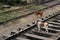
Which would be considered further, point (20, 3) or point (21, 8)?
point (20, 3)

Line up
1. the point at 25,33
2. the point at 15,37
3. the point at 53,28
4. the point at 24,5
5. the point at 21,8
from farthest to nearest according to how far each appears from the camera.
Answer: the point at 24,5, the point at 21,8, the point at 53,28, the point at 25,33, the point at 15,37

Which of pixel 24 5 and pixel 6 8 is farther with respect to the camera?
pixel 24 5

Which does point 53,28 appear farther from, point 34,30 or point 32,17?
point 32,17

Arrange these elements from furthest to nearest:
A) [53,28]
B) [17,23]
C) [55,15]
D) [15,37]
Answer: [55,15] < [17,23] < [53,28] < [15,37]

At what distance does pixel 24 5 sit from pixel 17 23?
6039mm

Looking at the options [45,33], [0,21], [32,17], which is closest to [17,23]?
[0,21]

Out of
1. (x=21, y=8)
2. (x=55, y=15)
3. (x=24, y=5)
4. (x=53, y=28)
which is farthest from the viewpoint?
(x=24, y=5)

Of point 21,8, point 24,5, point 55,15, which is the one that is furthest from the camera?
point 24,5

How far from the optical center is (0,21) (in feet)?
36.5

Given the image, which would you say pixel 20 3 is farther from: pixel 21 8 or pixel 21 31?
pixel 21 31

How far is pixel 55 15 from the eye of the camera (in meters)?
12.1

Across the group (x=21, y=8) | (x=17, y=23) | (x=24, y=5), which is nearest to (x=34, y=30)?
(x=17, y=23)

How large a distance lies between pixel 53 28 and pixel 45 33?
0.96m

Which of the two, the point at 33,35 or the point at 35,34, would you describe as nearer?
the point at 33,35
